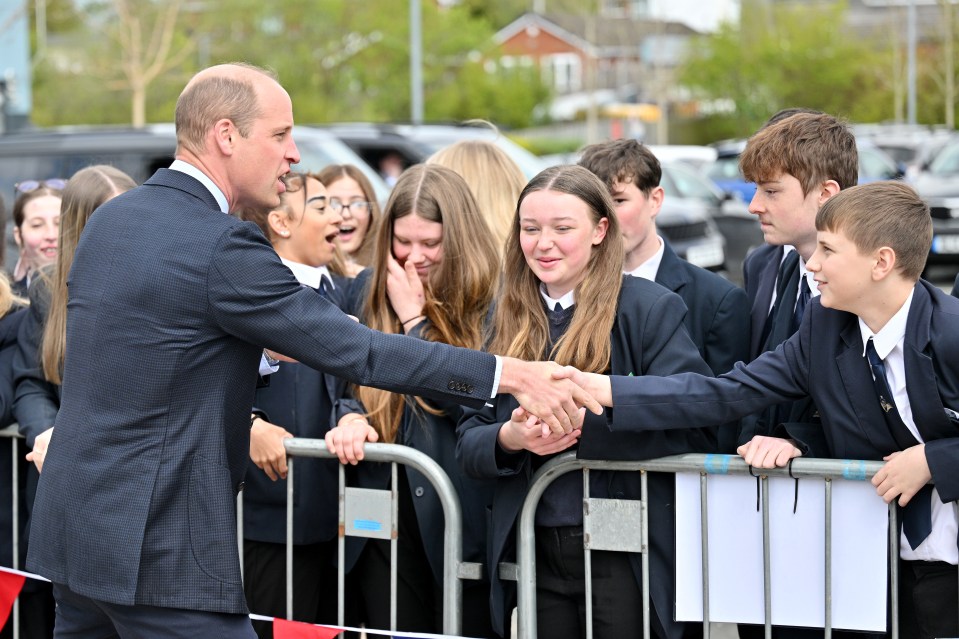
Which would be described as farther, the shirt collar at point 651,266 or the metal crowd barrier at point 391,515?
the shirt collar at point 651,266

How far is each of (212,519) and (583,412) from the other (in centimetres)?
116

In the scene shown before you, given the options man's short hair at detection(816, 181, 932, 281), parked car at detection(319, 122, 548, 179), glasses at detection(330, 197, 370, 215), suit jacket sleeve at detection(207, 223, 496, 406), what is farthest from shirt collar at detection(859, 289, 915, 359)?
parked car at detection(319, 122, 548, 179)

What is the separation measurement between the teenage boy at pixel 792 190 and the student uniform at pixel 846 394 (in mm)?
374

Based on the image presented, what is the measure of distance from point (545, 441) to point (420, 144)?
10.2 metres

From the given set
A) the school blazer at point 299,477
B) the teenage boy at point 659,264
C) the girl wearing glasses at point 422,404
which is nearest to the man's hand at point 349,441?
the girl wearing glasses at point 422,404

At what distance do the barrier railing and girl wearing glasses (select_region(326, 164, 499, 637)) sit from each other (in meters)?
0.39

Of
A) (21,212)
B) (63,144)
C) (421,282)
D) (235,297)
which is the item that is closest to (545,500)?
(421,282)

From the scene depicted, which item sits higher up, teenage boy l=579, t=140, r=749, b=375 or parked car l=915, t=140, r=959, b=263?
parked car l=915, t=140, r=959, b=263

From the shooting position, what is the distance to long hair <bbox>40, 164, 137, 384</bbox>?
432 centimetres

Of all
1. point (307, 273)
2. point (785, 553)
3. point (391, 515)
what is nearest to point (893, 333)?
point (785, 553)

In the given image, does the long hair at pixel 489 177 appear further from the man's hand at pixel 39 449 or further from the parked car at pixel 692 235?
the parked car at pixel 692 235

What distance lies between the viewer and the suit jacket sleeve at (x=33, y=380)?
14.5 ft

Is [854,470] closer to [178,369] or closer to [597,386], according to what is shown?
[597,386]

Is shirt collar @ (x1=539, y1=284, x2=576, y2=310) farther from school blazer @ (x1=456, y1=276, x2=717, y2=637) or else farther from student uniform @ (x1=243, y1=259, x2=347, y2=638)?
student uniform @ (x1=243, y1=259, x2=347, y2=638)
